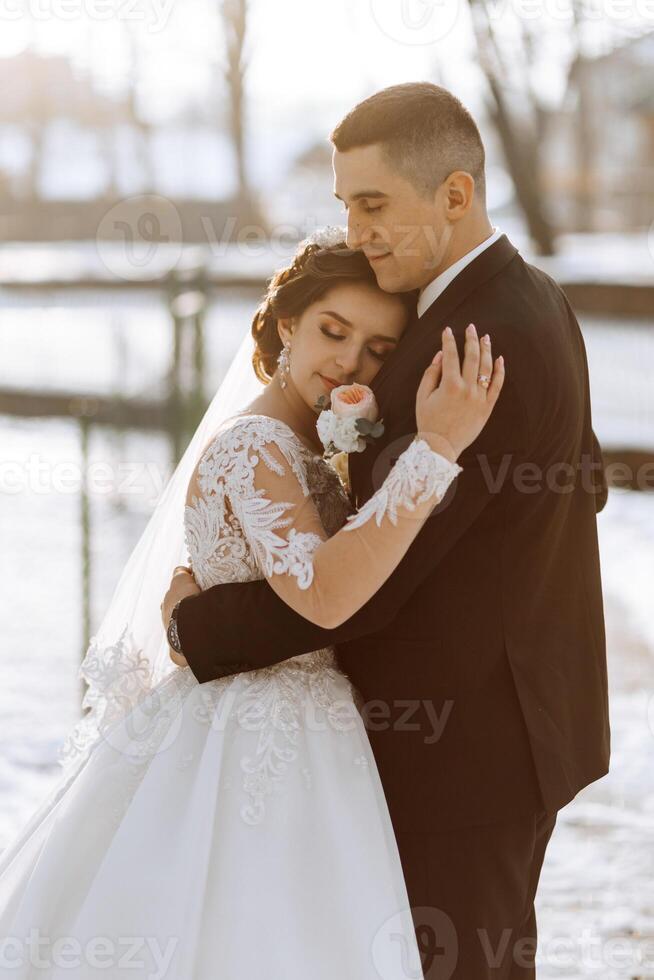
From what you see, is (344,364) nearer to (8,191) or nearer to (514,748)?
(514,748)

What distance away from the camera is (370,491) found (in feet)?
8.14

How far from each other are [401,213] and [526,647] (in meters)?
0.82

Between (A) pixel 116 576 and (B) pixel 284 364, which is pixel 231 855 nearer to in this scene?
(B) pixel 284 364

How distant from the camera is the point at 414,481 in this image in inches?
89.8

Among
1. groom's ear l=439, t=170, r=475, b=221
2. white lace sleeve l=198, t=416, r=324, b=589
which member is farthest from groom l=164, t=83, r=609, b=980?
white lace sleeve l=198, t=416, r=324, b=589

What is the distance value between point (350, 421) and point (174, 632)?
1.97ft

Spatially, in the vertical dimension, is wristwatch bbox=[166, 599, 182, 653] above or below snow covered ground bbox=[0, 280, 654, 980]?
above

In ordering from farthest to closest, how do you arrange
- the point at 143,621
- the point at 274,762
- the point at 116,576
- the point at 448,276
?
the point at 116,576, the point at 143,621, the point at 274,762, the point at 448,276

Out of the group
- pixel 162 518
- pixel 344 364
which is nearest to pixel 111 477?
pixel 162 518

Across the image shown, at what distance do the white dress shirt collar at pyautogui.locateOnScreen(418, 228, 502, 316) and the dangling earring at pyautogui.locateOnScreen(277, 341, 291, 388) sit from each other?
34 centimetres

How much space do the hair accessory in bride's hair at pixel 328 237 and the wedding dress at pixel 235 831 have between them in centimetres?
37

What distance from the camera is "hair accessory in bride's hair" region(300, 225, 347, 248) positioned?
2.72 meters

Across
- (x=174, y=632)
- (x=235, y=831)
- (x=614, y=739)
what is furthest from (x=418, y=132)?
(x=614, y=739)

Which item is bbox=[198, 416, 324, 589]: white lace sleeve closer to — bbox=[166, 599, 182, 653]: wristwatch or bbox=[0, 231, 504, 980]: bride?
bbox=[0, 231, 504, 980]: bride
